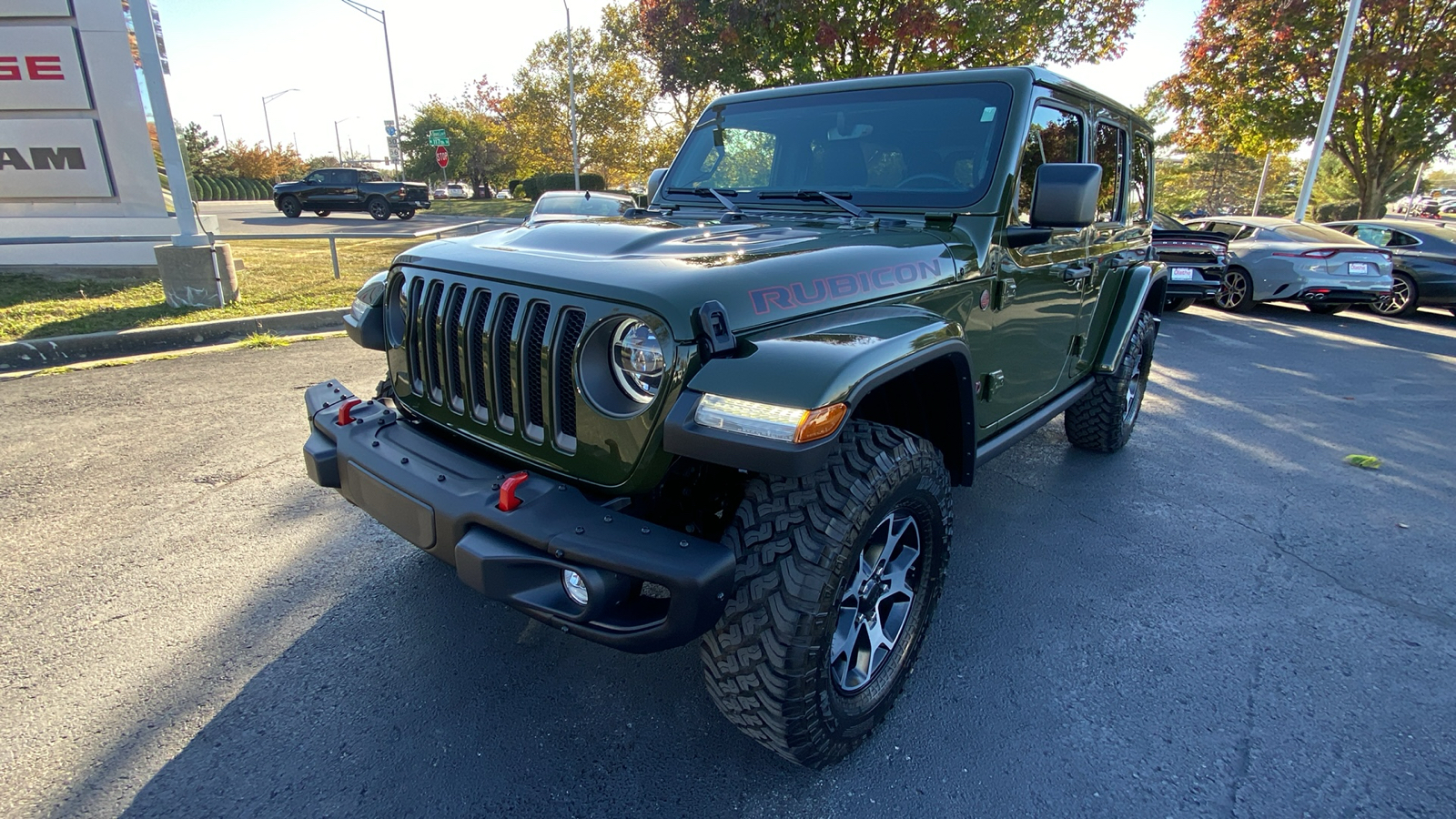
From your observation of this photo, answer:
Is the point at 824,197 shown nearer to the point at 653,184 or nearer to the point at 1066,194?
the point at 1066,194

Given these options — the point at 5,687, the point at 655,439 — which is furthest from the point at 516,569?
the point at 5,687

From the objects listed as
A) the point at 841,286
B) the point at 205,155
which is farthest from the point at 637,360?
the point at 205,155

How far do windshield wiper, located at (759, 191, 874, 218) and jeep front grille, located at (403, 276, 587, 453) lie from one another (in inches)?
53.7

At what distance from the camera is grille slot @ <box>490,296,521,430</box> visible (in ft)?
6.57

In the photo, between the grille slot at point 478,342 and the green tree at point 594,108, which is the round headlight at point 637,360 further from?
the green tree at point 594,108

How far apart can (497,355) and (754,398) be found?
32.5 inches

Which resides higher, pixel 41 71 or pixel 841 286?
pixel 41 71

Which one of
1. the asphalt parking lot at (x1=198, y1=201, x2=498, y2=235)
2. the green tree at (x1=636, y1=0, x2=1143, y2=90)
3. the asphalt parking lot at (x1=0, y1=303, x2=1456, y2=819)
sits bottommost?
the asphalt parking lot at (x1=0, y1=303, x2=1456, y2=819)

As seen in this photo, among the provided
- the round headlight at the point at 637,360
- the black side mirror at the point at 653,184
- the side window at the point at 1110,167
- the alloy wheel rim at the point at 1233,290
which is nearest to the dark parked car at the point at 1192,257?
the alloy wheel rim at the point at 1233,290

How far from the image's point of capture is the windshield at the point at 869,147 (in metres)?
2.77

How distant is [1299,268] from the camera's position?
32.5 feet

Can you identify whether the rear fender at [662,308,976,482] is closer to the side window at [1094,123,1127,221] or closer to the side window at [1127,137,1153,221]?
the side window at [1094,123,1127,221]

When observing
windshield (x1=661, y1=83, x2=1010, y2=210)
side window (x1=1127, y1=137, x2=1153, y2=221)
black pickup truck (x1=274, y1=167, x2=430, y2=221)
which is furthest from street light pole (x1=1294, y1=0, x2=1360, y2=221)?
→ black pickup truck (x1=274, y1=167, x2=430, y2=221)

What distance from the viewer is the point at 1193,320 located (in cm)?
987
